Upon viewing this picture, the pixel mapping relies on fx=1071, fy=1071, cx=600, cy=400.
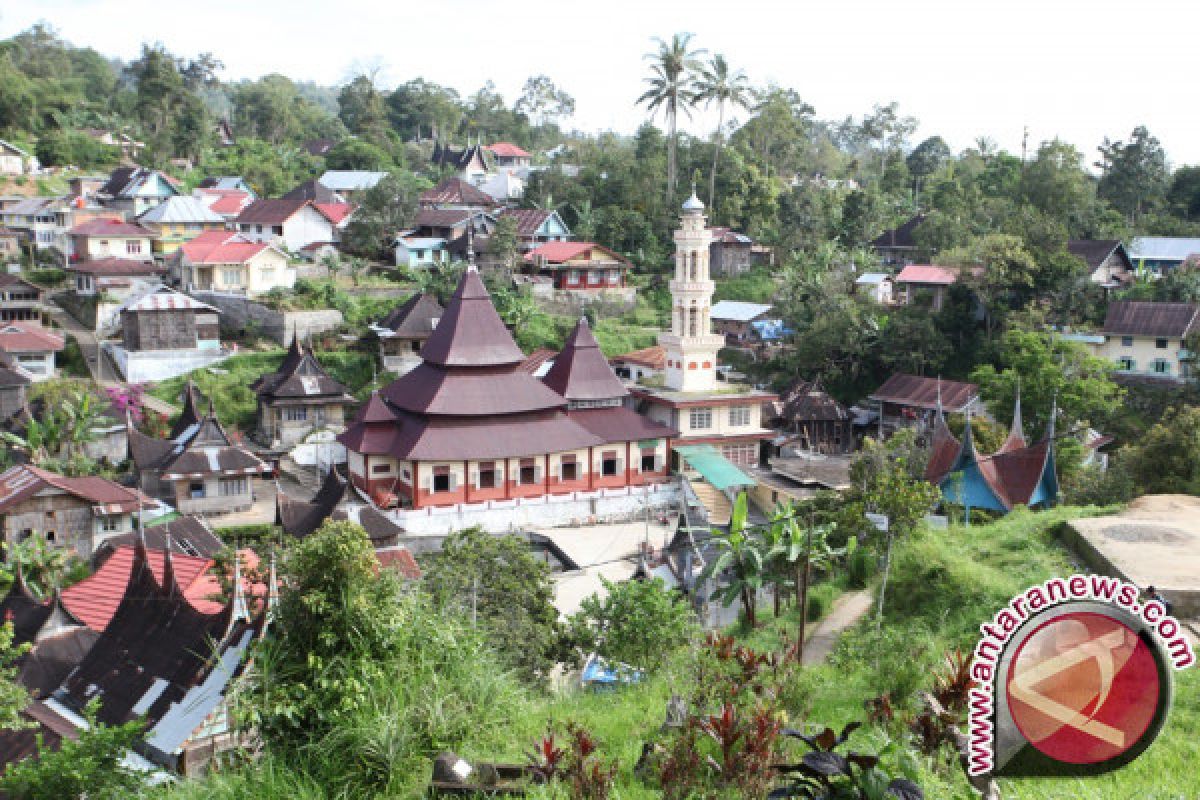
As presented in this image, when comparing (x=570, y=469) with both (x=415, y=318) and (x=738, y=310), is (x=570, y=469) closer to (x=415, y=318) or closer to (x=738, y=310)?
(x=415, y=318)

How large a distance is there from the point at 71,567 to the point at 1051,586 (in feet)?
82.5

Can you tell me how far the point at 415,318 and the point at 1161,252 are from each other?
30871mm

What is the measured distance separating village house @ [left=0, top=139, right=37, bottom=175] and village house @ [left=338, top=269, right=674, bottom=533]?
38419mm

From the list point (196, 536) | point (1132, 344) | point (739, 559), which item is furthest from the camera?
point (1132, 344)

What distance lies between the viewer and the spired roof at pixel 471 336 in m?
29.3

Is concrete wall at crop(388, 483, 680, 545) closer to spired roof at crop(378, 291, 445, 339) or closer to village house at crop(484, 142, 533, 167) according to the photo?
spired roof at crop(378, 291, 445, 339)

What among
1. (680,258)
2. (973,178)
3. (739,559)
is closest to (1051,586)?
(739,559)

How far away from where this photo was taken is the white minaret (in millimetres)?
33188

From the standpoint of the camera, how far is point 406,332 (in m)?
38.6

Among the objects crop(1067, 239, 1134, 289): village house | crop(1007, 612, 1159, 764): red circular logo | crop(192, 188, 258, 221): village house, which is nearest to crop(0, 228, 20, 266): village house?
crop(192, 188, 258, 221): village house

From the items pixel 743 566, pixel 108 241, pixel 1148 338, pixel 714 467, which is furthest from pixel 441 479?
pixel 108 241

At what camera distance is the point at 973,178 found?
60.5 m

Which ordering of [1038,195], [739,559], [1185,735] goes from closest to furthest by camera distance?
[1185,735] → [739,559] → [1038,195]

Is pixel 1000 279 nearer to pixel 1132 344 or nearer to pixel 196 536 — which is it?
pixel 1132 344
